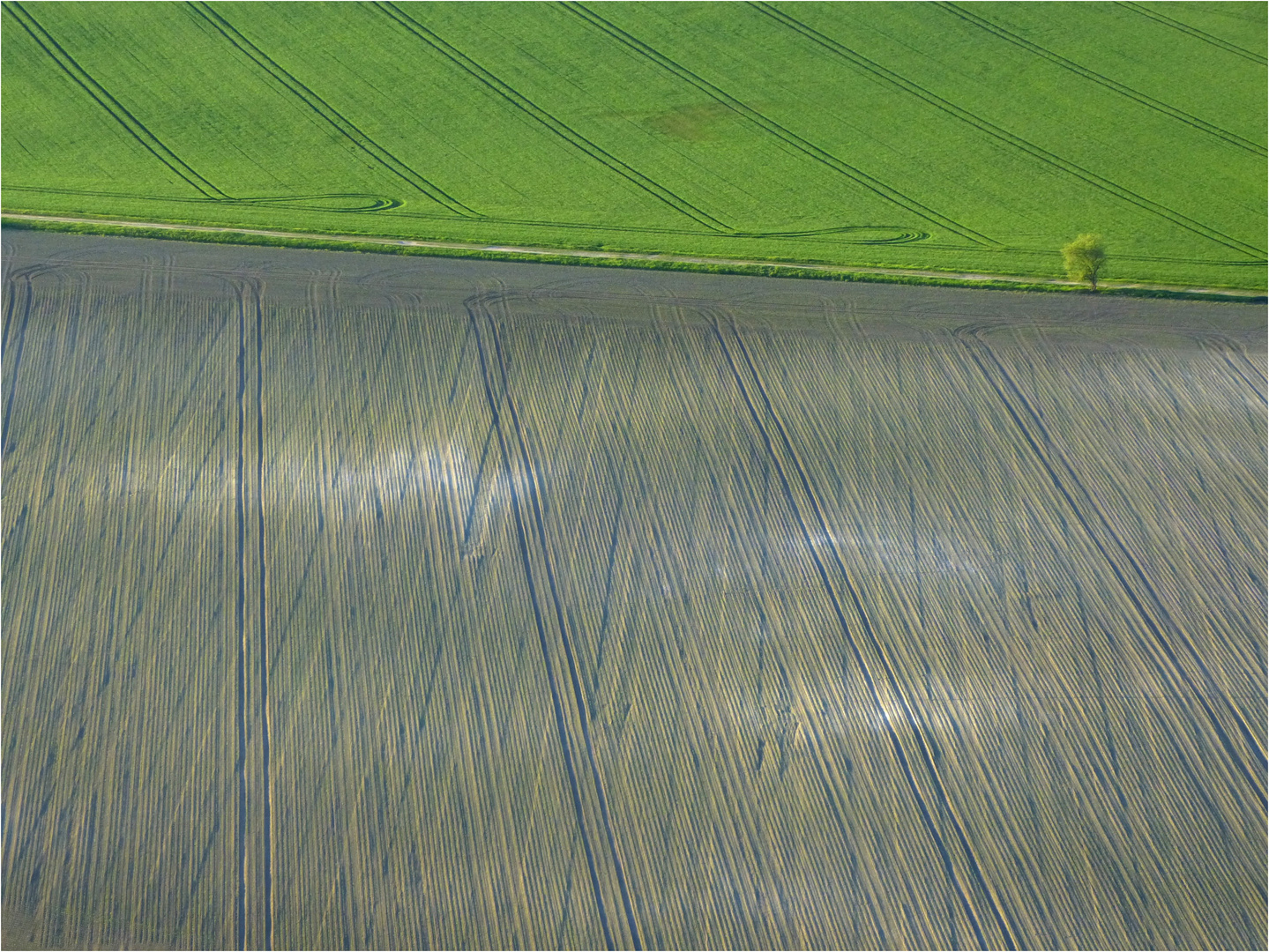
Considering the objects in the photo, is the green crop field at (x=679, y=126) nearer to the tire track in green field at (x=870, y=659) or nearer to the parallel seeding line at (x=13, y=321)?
the parallel seeding line at (x=13, y=321)

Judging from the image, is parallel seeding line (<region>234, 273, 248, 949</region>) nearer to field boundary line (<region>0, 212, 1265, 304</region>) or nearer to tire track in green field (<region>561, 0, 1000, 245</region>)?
field boundary line (<region>0, 212, 1265, 304</region>)

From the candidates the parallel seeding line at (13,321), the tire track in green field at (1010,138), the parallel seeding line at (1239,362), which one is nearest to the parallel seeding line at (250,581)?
the parallel seeding line at (13,321)

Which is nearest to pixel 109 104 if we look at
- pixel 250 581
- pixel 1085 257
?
pixel 250 581

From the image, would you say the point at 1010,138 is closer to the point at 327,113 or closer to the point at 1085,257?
the point at 1085,257

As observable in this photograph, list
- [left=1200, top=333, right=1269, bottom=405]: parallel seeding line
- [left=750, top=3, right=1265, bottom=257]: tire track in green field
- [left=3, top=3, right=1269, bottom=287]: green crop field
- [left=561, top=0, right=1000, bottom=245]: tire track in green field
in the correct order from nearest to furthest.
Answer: [left=1200, top=333, right=1269, bottom=405]: parallel seeding line, [left=3, top=3, right=1269, bottom=287]: green crop field, [left=750, top=3, right=1265, bottom=257]: tire track in green field, [left=561, top=0, right=1000, bottom=245]: tire track in green field

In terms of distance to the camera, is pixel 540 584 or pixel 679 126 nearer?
pixel 540 584

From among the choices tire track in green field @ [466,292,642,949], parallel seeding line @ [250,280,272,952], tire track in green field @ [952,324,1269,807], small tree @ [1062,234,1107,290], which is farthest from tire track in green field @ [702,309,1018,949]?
parallel seeding line @ [250,280,272,952]
